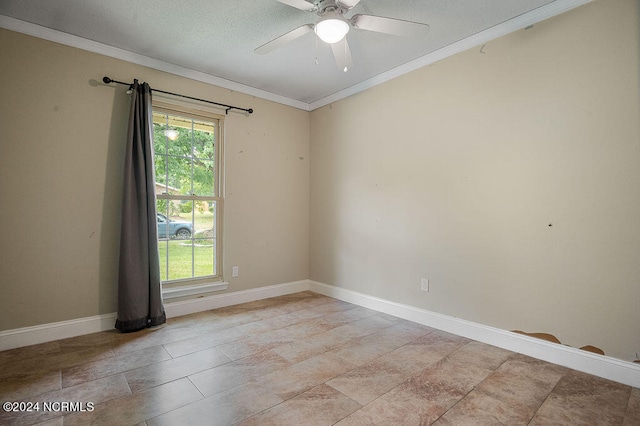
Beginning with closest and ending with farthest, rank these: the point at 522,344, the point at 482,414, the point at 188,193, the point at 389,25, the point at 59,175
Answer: the point at 482,414 → the point at 389,25 → the point at 522,344 → the point at 59,175 → the point at 188,193

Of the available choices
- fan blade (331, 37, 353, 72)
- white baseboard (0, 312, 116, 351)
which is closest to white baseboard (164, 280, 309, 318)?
white baseboard (0, 312, 116, 351)

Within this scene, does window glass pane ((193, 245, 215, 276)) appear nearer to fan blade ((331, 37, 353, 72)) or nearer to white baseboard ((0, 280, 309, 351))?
white baseboard ((0, 280, 309, 351))

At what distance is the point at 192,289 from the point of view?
337 centimetres

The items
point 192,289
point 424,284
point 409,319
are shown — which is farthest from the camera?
point 192,289

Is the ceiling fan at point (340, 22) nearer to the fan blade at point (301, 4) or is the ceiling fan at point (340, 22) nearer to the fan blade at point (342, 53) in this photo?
the fan blade at point (301, 4)

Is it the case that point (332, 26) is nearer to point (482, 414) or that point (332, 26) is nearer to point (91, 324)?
point (482, 414)

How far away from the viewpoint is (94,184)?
2828mm

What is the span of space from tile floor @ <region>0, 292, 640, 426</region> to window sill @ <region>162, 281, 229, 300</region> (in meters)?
0.44

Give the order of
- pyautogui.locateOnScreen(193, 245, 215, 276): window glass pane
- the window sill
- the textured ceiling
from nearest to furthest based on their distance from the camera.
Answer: the textured ceiling, the window sill, pyautogui.locateOnScreen(193, 245, 215, 276): window glass pane

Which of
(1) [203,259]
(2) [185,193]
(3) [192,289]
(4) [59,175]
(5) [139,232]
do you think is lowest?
(3) [192,289]

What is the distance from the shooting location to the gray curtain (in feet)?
9.11

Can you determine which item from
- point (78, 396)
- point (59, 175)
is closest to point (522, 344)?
point (78, 396)

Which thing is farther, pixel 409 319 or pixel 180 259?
pixel 180 259

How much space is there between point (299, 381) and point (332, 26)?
2.34 meters
